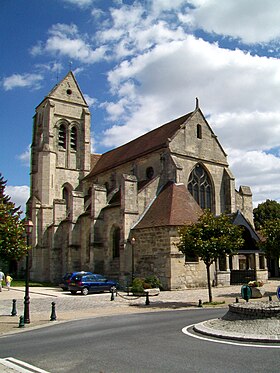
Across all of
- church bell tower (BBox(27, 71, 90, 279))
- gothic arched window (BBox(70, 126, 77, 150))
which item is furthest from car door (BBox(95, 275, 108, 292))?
gothic arched window (BBox(70, 126, 77, 150))

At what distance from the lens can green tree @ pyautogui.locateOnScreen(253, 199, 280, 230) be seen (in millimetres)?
51781

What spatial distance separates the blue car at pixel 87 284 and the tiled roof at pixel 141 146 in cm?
1135

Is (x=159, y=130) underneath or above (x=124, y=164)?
above

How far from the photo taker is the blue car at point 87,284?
77.8 ft

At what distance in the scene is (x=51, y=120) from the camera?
137 ft

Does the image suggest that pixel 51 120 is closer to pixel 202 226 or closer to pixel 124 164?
pixel 124 164

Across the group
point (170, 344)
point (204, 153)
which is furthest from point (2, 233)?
point (204, 153)

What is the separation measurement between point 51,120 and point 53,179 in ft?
22.1

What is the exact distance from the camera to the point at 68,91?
44312mm

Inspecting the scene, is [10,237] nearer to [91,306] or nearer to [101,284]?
[91,306]

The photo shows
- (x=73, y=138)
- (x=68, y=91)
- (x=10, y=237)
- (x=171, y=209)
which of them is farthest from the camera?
(x=68, y=91)

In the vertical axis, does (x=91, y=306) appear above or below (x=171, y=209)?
below

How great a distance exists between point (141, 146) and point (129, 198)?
8.69 m

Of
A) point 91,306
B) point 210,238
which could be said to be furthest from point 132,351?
point 210,238
